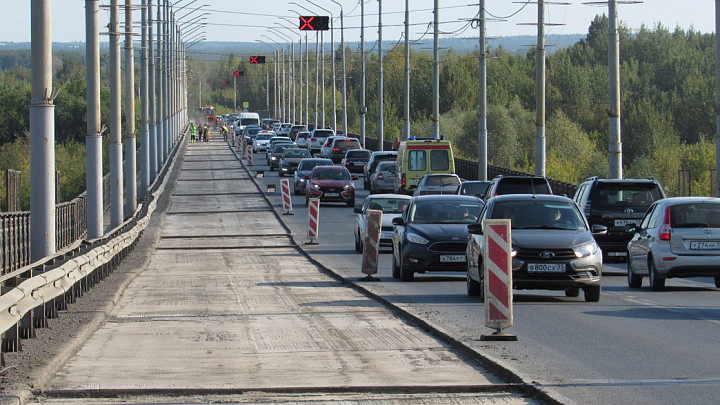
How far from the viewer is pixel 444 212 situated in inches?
873

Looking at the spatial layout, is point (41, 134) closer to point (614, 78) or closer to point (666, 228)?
point (666, 228)

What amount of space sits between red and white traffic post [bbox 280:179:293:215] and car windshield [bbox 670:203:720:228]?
88.1 ft

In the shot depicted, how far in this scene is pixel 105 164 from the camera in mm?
98562

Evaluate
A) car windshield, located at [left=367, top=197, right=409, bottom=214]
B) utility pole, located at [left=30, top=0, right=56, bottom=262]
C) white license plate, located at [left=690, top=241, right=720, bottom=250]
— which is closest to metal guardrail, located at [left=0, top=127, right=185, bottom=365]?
utility pole, located at [left=30, top=0, right=56, bottom=262]

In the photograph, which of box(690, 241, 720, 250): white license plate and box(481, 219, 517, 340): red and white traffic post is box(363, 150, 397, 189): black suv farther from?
box(481, 219, 517, 340): red and white traffic post

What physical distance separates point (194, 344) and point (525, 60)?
6037 inches

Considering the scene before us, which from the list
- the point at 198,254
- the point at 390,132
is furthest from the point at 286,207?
the point at 390,132

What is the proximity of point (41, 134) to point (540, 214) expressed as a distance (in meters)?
8.00

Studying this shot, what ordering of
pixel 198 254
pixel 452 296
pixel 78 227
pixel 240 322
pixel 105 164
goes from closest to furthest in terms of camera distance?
1. pixel 240 322
2. pixel 452 296
3. pixel 198 254
4. pixel 78 227
5. pixel 105 164

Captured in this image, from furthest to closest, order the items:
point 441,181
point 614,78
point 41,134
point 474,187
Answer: point 441,181, point 474,187, point 614,78, point 41,134

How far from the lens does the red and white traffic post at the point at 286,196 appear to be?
44.8 m

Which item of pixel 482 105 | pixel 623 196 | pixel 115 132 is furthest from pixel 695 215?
pixel 482 105

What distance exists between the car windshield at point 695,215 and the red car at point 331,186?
3006cm

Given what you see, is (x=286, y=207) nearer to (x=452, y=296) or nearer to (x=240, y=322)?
(x=452, y=296)
